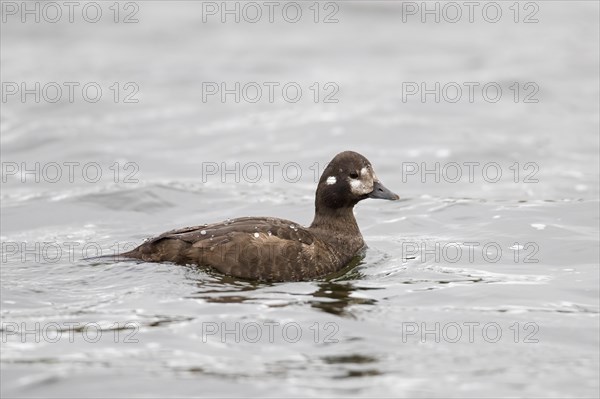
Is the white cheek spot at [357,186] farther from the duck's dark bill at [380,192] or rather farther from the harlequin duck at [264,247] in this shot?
the duck's dark bill at [380,192]

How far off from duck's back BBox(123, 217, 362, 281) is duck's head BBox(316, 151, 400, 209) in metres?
0.78

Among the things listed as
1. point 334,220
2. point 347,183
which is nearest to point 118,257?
point 334,220

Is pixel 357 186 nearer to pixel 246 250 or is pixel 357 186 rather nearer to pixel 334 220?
pixel 334 220

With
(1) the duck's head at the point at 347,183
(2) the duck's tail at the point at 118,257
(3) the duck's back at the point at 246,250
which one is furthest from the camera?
(1) the duck's head at the point at 347,183

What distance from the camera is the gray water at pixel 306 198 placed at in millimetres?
8953

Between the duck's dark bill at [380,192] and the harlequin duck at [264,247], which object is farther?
the duck's dark bill at [380,192]

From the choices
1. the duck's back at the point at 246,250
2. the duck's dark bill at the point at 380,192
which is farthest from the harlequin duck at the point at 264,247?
the duck's dark bill at the point at 380,192

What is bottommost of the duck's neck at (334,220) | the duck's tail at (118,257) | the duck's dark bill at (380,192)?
the duck's tail at (118,257)

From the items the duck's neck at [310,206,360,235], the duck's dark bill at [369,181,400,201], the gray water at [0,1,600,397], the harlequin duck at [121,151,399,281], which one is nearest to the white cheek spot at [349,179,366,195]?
the harlequin duck at [121,151,399,281]

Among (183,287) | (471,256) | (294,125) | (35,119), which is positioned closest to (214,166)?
(294,125)

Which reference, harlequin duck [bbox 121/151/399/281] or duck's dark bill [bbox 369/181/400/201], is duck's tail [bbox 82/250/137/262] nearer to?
harlequin duck [bbox 121/151/399/281]

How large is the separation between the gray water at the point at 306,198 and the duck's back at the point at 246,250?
0.14 m

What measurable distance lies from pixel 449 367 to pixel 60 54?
16.5 metres

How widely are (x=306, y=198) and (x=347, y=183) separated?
13.4 feet
